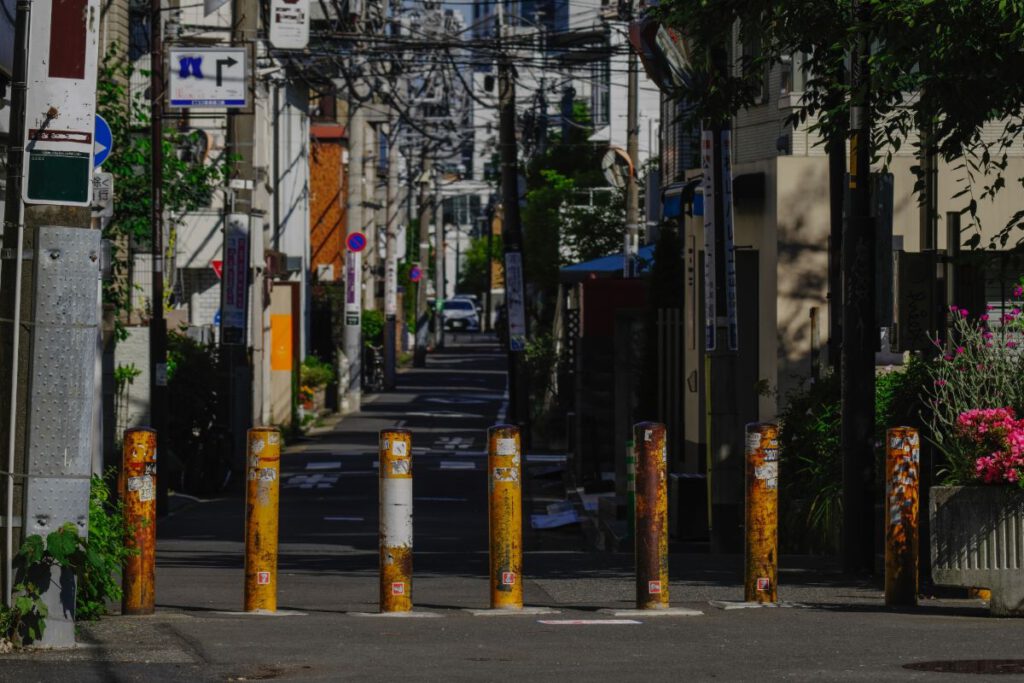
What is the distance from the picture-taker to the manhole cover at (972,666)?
809 centimetres

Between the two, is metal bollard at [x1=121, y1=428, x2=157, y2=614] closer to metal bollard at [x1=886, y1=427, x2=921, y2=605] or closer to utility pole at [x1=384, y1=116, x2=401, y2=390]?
metal bollard at [x1=886, y1=427, x2=921, y2=605]

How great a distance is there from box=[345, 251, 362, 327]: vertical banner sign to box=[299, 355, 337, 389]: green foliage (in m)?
1.71

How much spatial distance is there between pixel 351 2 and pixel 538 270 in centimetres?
1618

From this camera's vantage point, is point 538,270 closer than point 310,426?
No

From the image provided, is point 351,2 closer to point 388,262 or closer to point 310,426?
point 310,426

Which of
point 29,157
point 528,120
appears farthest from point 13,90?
point 528,120

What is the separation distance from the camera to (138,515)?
1059 cm

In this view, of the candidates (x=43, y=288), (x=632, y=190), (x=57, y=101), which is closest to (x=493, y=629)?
(x=43, y=288)

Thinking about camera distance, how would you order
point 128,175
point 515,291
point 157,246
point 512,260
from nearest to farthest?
point 157,246 < point 128,175 < point 512,260 < point 515,291

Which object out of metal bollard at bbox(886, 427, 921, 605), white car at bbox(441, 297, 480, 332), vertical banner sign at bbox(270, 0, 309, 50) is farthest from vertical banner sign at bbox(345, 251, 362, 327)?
white car at bbox(441, 297, 480, 332)

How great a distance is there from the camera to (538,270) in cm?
5244

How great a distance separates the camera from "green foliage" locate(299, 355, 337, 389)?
131 ft

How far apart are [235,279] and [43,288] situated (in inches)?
750

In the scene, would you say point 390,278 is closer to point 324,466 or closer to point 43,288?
point 324,466
